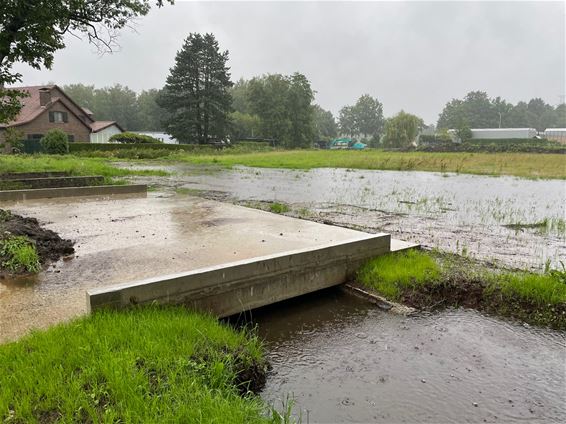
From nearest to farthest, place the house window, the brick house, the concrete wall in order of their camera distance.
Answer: the concrete wall → the brick house → the house window

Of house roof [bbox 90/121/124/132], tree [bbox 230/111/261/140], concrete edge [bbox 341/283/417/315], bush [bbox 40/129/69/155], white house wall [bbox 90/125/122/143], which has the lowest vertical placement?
concrete edge [bbox 341/283/417/315]

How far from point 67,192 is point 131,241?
5844 millimetres

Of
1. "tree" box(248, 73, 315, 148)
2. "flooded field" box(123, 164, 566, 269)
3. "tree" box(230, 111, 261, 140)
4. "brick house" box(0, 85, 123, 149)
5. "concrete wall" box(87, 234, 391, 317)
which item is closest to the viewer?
"concrete wall" box(87, 234, 391, 317)

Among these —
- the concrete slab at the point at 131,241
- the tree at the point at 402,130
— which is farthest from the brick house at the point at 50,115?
the tree at the point at 402,130

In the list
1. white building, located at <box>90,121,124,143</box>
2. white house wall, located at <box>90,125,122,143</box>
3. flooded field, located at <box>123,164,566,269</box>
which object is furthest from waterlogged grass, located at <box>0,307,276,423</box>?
white house wall, located at <box>90,125,122,143</box>

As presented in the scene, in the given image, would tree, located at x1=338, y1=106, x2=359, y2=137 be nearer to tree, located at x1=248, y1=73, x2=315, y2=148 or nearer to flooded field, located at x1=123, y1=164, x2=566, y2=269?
tree, located at x1=248, y1=73, x2=315, y2=148

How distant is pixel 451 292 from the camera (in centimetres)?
522

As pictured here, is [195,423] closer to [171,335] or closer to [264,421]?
[264,421]

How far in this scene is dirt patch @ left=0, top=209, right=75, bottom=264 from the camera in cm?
562

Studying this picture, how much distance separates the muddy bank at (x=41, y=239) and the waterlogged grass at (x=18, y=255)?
17 cm

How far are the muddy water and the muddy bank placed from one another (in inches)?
118

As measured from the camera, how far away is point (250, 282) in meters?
4.56

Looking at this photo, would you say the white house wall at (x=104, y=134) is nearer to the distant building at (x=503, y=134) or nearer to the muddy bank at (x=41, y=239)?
the muddy bank at (x=41, y=239)

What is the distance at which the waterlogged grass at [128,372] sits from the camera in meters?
2.45
